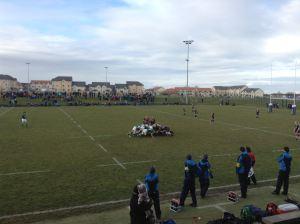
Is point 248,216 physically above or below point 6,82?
below

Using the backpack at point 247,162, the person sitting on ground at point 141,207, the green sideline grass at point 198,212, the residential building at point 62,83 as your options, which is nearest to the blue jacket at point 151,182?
the green sideline grass at point 198,212

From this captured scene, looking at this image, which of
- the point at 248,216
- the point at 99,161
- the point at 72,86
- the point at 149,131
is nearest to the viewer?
the point at 248,216

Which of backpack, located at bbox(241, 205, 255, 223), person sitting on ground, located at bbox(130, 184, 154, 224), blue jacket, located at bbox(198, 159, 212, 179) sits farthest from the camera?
blue jacket, located at bbox(198, 159, 212, 179)

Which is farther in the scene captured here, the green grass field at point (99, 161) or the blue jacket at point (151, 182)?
the green grass field at point (99, 161)

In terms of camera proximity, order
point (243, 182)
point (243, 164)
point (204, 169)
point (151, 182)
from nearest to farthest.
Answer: point (151, 182) → point (204, 169) → point (243, 182) → point (243, 164)

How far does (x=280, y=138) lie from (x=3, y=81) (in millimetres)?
173820

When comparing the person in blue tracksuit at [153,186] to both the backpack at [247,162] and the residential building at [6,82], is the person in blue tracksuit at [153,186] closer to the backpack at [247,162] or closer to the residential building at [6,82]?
the backpack at [247,162]

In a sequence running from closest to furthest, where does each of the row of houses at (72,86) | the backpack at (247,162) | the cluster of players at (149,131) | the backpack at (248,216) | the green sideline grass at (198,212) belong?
the backpack at (248,216)
the green sideline grass at (198,212)
the backpack at (247,162)
the cluster of players at (149,131)
the row of houses at (72,86)

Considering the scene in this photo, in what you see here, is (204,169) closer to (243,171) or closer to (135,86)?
(243,171)

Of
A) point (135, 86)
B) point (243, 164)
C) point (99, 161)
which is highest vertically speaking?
point (135, 86)

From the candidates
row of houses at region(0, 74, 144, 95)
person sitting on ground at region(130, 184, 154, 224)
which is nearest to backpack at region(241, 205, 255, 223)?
person sitting on ground at region(130, 184, 154, 224)

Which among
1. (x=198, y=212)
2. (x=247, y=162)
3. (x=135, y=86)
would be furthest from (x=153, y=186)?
(x=135, y=86)

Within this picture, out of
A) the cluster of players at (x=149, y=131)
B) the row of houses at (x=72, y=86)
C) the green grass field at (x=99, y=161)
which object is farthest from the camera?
the row of houses at (x=72, y=86)

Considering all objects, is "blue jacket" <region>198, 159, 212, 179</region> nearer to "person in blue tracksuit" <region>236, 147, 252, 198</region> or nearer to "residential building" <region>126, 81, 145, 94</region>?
"person in blue tracksuit" <region>236, 147, 252, 198</region>
